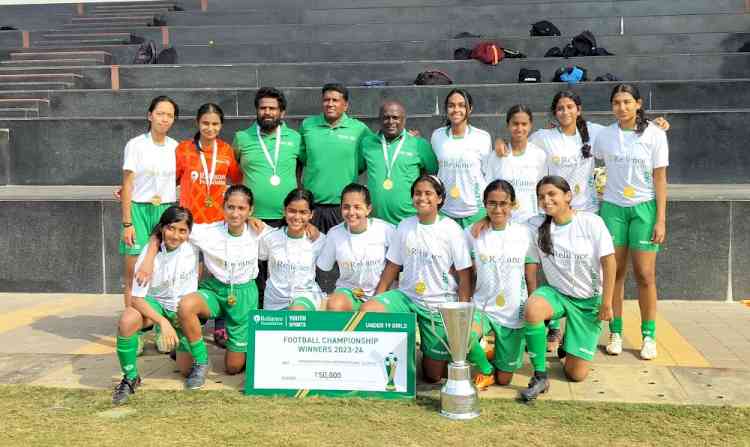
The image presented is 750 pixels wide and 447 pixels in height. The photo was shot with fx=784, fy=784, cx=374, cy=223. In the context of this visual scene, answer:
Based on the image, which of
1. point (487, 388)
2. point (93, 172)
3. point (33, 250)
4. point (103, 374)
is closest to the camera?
point (487, 388)

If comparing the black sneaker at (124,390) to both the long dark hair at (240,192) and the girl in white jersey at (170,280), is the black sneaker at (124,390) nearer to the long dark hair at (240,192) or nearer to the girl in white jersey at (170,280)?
the girl in white jersey at (170,280)

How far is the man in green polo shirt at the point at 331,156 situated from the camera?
19.5 ft

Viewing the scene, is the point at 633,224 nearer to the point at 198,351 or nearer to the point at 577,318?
the point at 577,318

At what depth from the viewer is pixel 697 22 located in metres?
12.9

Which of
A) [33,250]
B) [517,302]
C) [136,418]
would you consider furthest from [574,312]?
[33,250]

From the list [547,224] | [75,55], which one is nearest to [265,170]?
[547,224]

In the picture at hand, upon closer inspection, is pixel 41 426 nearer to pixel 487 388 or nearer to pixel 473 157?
pixel 487 388

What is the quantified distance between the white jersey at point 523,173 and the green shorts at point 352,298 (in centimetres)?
131

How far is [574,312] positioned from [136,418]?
8.99 ft

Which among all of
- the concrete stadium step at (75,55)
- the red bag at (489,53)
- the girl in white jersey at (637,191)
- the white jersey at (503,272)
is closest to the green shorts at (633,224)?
the girl in white jersey at (637,191)

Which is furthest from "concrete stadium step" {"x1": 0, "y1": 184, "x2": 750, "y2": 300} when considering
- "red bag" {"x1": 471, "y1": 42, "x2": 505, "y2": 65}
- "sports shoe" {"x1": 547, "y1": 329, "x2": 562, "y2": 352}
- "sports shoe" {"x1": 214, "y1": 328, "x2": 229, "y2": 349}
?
"red bag" {"x1": 471, "y1": 42, "x2": 505, "y2": 65}

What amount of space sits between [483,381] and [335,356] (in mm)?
940

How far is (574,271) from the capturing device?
16.5 ft

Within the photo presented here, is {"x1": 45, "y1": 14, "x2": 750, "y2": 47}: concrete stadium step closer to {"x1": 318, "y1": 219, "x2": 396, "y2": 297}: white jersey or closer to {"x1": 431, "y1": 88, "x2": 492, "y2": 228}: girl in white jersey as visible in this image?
{"x1": 431, "y1": 88, "x2": 492, "y2": 228}: girl in white jersey
